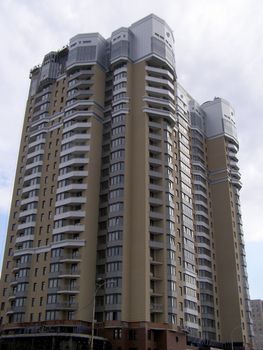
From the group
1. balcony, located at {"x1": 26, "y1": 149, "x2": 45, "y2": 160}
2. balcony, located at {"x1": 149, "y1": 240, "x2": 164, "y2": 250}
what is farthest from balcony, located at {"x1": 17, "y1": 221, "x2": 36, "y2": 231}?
balcony, located at {"x1": 149, "y1": 240, "x2": 164, "y2": 250}

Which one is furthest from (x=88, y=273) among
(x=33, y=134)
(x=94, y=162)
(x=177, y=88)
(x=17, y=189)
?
(x=177, y=88)

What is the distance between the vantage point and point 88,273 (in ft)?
298

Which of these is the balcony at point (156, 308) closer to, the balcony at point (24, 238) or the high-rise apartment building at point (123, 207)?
the high-rise apartment building at point (123, 207)

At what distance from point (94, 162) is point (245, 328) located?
5829 cm

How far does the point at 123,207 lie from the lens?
9462 cm

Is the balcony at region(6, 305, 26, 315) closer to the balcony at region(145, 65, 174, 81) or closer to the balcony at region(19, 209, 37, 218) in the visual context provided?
the balcony at region(19, 209, 37, 218)

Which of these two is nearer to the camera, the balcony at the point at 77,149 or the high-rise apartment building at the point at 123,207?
the high-rise apartment building at the point at 123,207

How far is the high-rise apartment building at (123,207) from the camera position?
88.6 m

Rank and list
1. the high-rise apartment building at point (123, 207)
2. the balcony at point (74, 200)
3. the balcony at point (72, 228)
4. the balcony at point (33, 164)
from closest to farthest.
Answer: the high-rise apartment building at point (123, 207) → the balcony at point (72, 228) → the balcony at point (74, 200) → the balcony at point (33, 164)

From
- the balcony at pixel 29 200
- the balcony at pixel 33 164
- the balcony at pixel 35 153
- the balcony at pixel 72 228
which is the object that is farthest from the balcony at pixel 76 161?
the balcony at pixel 72 228

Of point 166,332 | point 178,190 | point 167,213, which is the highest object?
point 178,190

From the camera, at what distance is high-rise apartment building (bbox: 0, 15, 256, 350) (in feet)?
291

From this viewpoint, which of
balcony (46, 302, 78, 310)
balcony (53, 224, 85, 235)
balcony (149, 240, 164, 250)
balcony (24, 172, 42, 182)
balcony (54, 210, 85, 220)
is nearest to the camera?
balcony (46, 302, 78, 310)

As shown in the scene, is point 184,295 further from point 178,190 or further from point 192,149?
point 192,149
